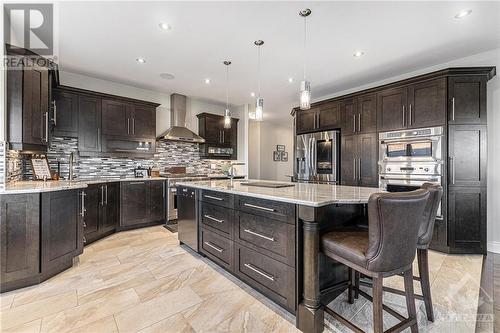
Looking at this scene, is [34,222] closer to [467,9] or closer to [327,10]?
[327,10]

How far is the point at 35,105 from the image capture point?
8.67 ft

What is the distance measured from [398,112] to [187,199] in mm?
3411

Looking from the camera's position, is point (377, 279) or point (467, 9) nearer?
point (377, 279)

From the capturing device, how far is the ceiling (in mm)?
2281

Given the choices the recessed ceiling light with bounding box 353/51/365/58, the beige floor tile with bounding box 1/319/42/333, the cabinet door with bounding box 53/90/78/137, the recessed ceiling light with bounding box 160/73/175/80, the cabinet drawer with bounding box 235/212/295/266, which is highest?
the recessed ceiling light with bounding box 160/73/175/80

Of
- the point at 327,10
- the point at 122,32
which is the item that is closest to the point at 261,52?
the point at 327,10

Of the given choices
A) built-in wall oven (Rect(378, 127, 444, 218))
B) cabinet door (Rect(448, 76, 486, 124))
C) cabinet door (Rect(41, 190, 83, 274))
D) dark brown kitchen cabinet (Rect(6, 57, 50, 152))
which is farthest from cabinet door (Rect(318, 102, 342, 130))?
dark brown kitchen cabinet (Rect(6, 57, 50, 152))

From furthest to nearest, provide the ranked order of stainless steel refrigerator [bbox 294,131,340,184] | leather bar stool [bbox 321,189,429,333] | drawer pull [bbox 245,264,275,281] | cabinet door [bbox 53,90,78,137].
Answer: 1. stainless steel refrigerator [bbox 294,131,340,184]
2. cabinet door [bbox 53,90,78,137]
3. drawer pull [bbox 245,264,275,281]
4. leather bar stool [bbox 321,189,429,333]

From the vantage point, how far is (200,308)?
183 cm

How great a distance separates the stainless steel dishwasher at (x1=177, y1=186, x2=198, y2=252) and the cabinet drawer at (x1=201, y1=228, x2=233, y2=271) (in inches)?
8.0

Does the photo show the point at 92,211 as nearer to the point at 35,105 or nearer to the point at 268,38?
the point at 35,105

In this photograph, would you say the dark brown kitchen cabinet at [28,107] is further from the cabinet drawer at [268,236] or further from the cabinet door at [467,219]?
the cabinet door at [467,219]

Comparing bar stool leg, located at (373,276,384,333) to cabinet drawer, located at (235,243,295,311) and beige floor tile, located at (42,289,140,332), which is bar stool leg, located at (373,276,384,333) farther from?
beige floor tile, located at (42,289,140,332)

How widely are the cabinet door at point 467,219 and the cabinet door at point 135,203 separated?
475 centimetres
